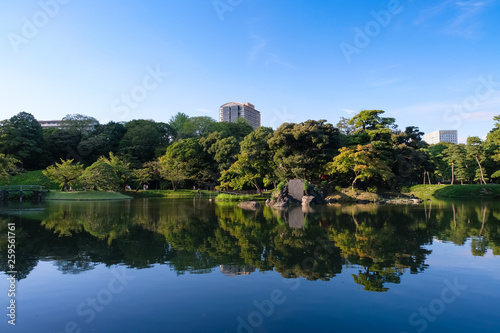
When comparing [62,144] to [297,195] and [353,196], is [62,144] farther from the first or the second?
[353,196]

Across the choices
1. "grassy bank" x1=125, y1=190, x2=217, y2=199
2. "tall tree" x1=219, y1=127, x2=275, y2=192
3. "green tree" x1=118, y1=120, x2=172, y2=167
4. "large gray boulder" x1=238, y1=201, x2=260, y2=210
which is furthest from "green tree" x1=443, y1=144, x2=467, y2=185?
"green tree" x1=118, y1=120, x2=172, y2=167

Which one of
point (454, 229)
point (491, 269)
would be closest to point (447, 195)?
point (454, 229)

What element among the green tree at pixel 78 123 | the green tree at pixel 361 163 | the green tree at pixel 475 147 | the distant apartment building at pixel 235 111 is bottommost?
the green tree at pixel 361 163

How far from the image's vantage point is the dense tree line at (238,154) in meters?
29.2

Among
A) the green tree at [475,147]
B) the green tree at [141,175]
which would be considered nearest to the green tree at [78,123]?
the green tree at [141,175]

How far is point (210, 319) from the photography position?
13.6ft

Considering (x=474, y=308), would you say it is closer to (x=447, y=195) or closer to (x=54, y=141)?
(x=447, y=195)

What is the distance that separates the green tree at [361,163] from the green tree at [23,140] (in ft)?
Answer: 142

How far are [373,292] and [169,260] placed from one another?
4.37 m

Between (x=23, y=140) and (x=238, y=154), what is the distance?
3332 centimetres

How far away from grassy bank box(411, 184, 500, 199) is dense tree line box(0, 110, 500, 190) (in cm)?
252

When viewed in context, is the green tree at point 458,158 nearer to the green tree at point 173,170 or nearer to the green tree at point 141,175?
the green tree at point 173,170

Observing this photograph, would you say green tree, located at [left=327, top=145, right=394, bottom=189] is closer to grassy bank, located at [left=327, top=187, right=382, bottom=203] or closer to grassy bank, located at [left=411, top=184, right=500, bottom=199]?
grassy bank, located at [left=327, top=187, right=382, bottom=203]

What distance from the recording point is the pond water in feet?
13.4
